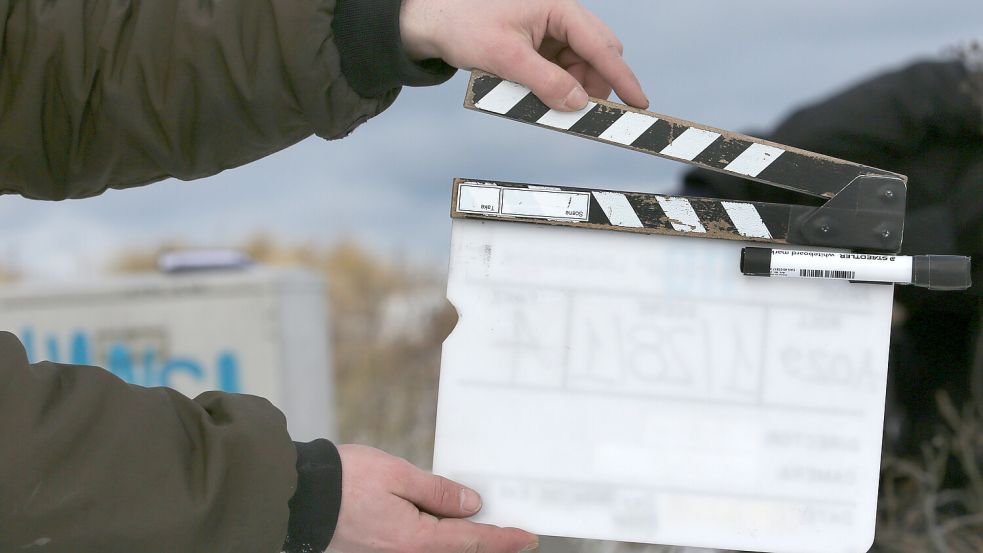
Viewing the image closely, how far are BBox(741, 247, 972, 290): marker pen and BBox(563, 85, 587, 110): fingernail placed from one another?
42cm

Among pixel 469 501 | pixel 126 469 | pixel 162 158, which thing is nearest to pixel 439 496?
pixel 469 501

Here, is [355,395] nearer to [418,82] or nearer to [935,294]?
[935,294]

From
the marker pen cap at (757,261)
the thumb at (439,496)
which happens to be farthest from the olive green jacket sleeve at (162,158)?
the marker pen cap at (757,261)

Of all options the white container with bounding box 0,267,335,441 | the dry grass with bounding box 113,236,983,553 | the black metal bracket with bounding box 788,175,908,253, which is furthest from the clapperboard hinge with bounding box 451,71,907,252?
the white container with bounding box 0,267,335,441

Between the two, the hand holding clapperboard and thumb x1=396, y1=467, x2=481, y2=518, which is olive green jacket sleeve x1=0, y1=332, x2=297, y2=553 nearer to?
thumb x1=396, y1=467, x2=481, y2=518

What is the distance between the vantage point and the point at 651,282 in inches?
72.5

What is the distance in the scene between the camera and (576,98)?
1.80 metres

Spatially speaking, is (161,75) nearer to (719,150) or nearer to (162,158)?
(162,158)

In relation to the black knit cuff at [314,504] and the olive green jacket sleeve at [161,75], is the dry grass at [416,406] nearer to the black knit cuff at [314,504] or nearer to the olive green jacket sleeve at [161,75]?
the black knit cuff at [314,504]

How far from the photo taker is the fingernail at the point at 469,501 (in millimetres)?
1798

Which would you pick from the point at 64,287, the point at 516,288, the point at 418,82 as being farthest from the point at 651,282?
the point at 64,287

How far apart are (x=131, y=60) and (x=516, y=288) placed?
3.05ft

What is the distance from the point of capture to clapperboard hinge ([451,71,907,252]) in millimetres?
1802

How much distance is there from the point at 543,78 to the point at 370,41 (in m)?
0.38
